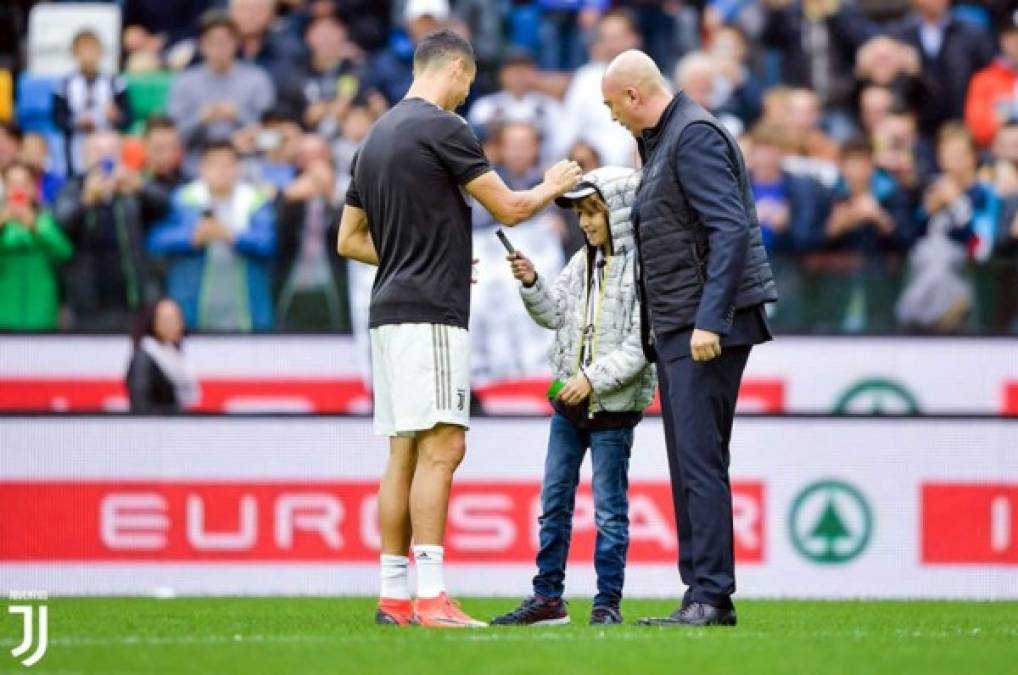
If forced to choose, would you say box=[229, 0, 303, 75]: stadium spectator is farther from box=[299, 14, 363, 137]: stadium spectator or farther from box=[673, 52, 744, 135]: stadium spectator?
box=[673, 52, 744, 135]: stadium spectator

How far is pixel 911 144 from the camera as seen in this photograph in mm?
15789

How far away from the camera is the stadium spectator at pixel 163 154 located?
15.0m

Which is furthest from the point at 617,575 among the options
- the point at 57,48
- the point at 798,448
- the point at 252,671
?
the point at 57,48

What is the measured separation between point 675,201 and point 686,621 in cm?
164

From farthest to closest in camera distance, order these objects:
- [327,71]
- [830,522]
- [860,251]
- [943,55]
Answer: [943,55] → [327,71] → [860,251] → [830,522]

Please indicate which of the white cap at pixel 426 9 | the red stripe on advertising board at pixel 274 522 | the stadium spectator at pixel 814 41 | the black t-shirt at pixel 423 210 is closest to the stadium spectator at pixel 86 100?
the white cap at pixel 426 9

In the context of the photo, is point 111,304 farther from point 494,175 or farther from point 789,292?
point 494,175

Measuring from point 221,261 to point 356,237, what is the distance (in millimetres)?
5632

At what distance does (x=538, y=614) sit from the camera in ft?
28.5

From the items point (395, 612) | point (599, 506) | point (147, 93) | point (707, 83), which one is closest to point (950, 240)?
point (707, 83)

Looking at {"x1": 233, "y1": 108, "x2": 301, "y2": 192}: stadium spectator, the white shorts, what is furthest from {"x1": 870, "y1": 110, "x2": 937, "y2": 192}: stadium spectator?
the white shorts

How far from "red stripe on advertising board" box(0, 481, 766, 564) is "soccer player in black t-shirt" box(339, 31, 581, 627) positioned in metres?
3.87

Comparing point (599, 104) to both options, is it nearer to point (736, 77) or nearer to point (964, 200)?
point (736, 77)

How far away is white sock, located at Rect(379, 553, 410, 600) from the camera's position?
8.17 metres
